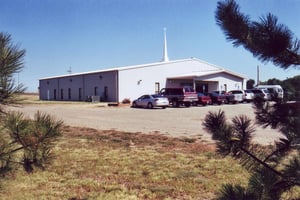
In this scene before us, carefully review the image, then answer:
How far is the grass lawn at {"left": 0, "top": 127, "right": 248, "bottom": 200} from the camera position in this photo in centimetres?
501

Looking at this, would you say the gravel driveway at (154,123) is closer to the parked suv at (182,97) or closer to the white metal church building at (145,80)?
the parked suv at (182,97)

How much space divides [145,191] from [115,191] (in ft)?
1.50

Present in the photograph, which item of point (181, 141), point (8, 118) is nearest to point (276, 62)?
point (8, 118)

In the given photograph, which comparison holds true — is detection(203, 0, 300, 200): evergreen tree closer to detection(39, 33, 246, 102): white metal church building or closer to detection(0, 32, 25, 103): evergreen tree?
detection(0, 32, 25, 103): evergreen tree

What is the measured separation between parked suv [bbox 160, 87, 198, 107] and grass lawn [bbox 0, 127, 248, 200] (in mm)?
24914

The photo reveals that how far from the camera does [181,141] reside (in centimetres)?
1066

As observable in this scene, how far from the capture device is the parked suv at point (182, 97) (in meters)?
34.2

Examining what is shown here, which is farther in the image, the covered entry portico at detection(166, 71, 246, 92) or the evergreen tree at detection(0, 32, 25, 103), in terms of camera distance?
the covered entry portico at detection(166, 71, 246, 92)

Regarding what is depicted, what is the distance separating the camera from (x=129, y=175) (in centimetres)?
612

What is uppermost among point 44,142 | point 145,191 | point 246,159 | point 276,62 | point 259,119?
point 276,62

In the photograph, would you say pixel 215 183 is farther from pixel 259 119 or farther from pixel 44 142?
pixel 44 142

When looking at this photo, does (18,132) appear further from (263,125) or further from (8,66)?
(263,125)

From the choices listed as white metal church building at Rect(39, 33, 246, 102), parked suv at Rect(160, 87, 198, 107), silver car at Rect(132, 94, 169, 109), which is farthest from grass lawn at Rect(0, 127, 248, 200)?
white metal church building at Rect(39, 33, 246, 102)

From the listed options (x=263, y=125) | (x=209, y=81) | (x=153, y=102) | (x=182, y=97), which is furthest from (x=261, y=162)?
(x=209, y=81)
